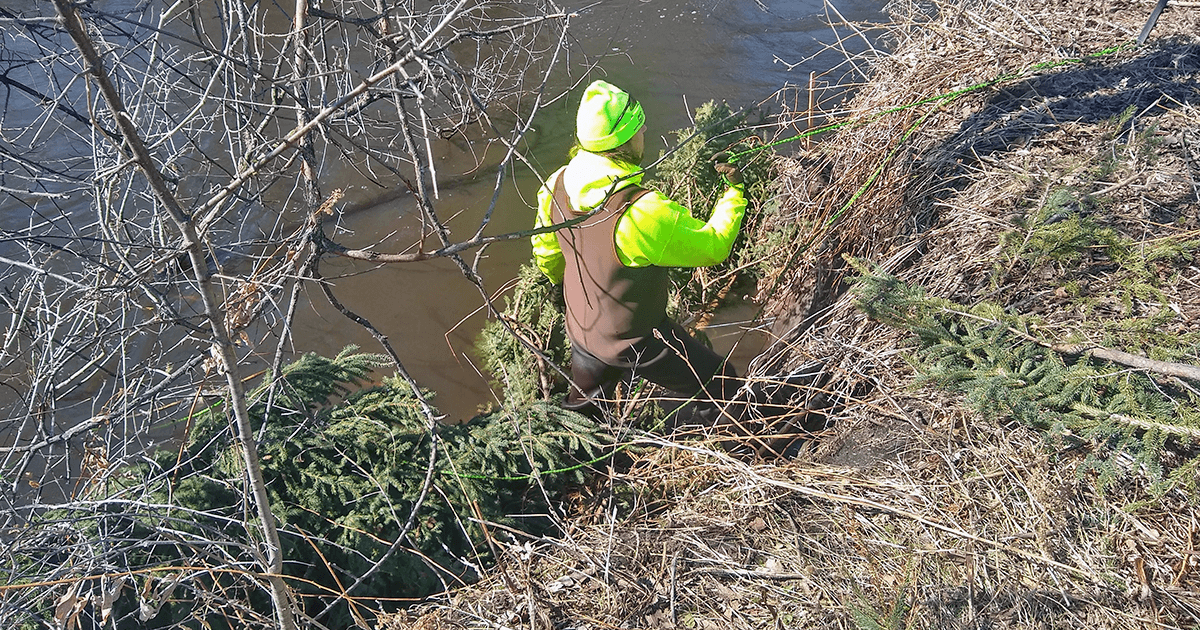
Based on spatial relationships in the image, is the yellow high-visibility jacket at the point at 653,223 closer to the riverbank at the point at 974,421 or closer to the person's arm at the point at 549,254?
the person's arm at the point at 549,254

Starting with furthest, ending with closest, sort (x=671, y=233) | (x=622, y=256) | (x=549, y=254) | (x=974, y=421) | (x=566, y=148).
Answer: (x=566, y=148)
(x=549, y=254)
(x=622, y=256)
(x=671, y=233)
(x=974, y=421)

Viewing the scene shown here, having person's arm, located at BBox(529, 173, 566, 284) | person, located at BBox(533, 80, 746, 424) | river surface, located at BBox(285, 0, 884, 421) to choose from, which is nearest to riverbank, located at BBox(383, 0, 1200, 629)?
person, located at BBox(533, 80, 746, 424)

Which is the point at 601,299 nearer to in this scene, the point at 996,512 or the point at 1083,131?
the point at 996,512

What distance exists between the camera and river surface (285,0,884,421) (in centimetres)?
543

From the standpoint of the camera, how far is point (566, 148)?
23.8ft

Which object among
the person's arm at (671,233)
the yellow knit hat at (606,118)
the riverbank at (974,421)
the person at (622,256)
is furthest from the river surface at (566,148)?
the riverbank at (974,421)

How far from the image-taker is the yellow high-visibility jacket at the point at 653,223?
320 centimetres

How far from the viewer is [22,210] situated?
611 centimetres

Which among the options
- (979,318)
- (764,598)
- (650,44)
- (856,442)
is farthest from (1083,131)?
(650,44)

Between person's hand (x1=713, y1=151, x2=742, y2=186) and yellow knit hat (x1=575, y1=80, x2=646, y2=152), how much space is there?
1.51 m

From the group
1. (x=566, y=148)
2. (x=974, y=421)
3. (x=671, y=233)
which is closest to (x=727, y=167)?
(x=671, y=233)

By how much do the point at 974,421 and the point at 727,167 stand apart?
2197 mm

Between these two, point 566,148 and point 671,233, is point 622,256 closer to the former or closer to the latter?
point 671,233

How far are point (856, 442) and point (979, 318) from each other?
2.52ft
